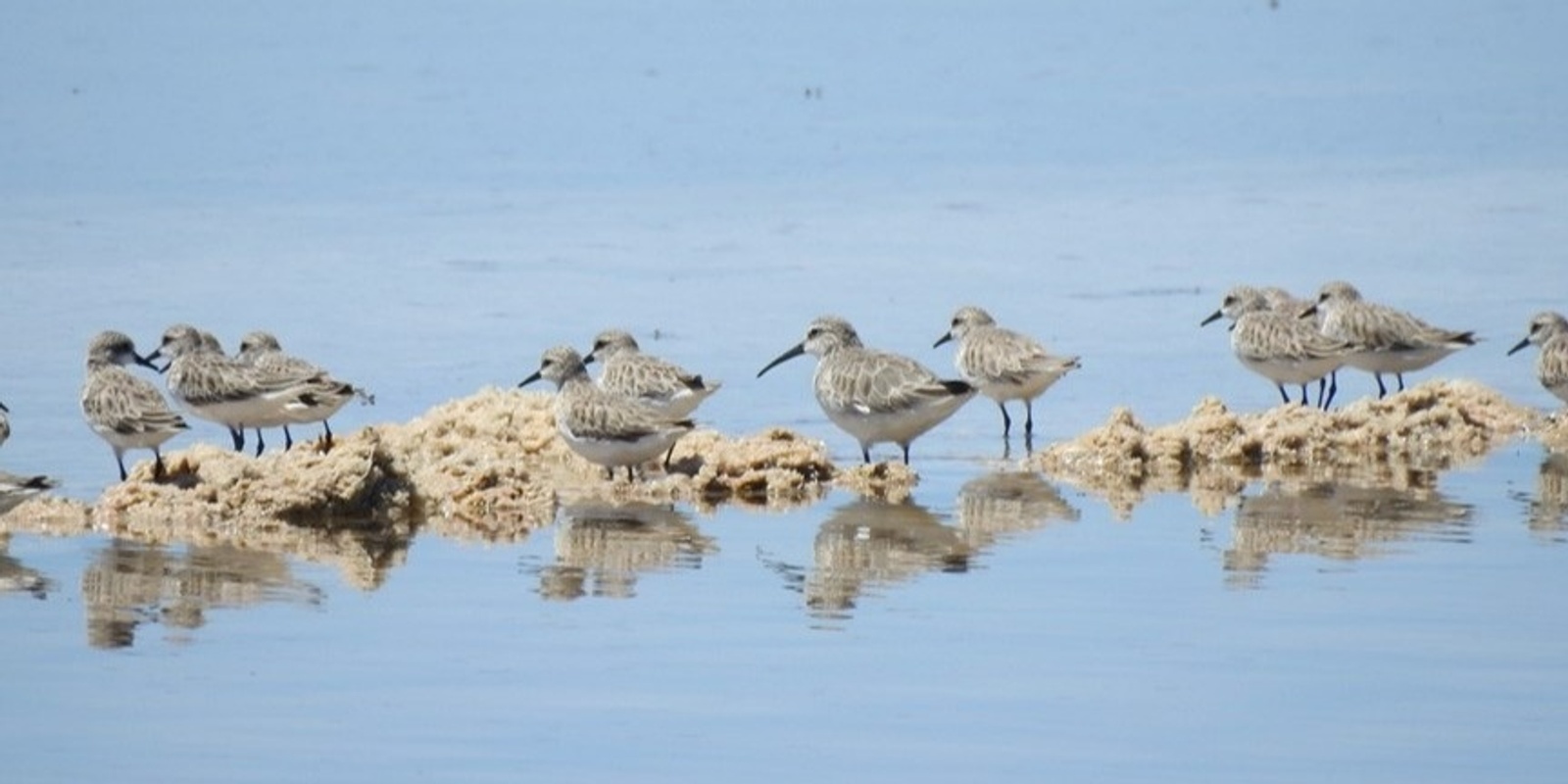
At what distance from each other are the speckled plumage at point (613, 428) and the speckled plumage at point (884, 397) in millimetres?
1059

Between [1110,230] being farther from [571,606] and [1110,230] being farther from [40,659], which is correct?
[40,659]

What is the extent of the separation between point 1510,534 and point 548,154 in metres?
18.0

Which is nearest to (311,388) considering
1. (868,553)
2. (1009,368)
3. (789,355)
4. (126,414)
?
(126,414)

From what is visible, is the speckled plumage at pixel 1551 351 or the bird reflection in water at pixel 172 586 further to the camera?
the speckled plumage at pixel 1551 351

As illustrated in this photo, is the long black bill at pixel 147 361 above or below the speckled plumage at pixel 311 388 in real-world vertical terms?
above

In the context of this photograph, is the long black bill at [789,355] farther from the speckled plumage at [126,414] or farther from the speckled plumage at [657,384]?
the speckled plumage at [126,414]

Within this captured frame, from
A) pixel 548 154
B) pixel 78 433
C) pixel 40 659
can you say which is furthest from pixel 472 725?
pixel 548 154

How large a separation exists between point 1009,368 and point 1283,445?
1899 mm

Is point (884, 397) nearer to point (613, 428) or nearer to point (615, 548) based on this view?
point (613, 428)

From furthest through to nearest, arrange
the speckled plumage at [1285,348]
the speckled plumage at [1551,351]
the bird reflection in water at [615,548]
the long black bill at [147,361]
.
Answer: the speckled plumage at [1285,348]
the speckled plumage at [1551,351]
the long black bill at [147,361]
the bird reflection in water at [615,548]

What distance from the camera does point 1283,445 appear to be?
16609 millimetres

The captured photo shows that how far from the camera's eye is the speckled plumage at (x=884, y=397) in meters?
16.3

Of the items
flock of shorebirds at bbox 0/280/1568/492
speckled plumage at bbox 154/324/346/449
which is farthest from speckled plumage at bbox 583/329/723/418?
speckled plumage at bbox 154/324/346/449

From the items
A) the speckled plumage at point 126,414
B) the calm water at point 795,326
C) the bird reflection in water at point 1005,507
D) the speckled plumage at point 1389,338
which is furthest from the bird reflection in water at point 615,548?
the speckled plumage at point 1389,338
